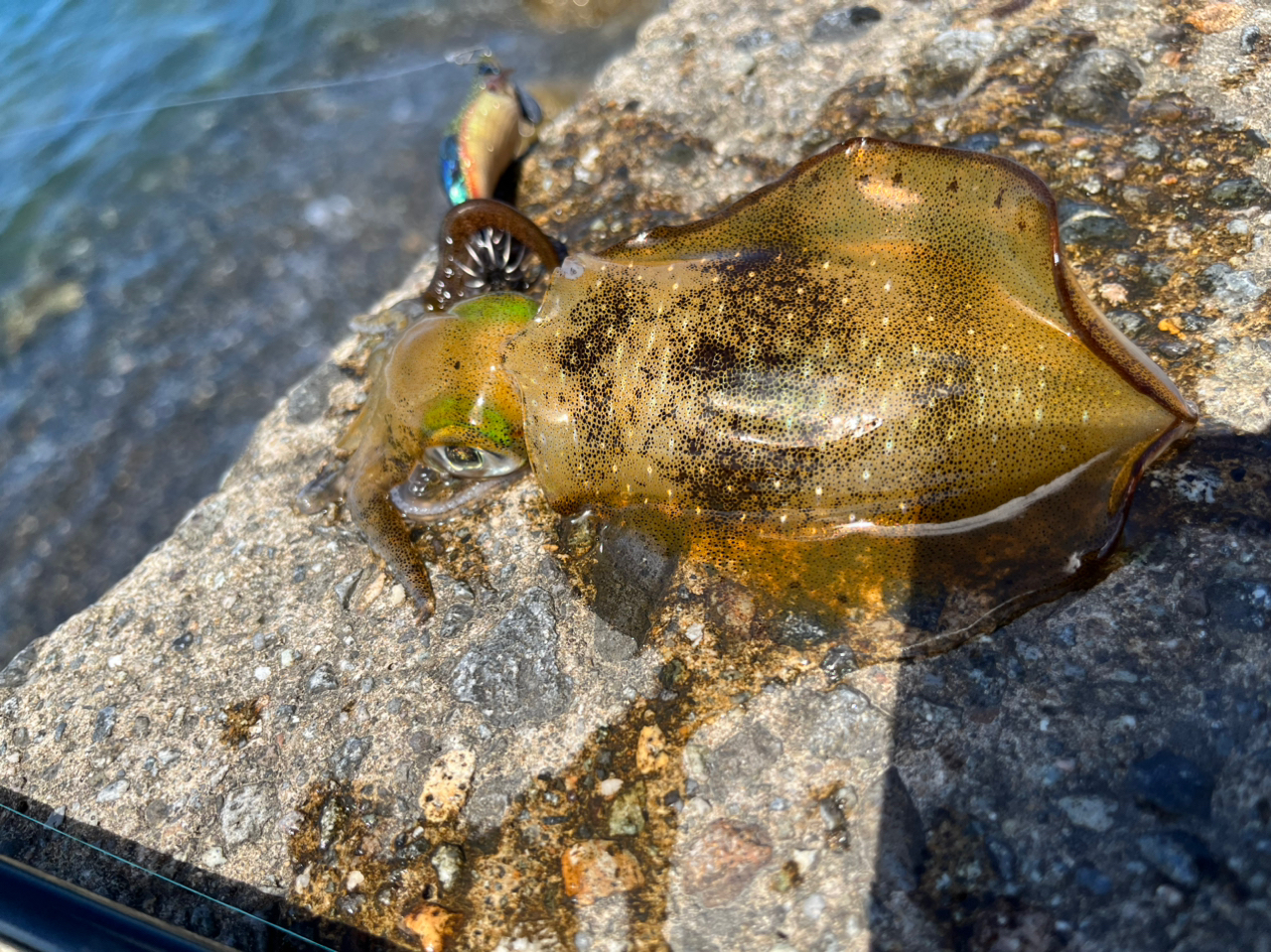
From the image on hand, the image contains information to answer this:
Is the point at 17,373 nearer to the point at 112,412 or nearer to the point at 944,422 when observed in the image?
the point at 112,412

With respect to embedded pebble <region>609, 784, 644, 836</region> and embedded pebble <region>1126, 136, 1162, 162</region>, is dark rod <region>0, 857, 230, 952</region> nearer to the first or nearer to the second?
embedded pebble <region>609, 784, 644, 836</region>

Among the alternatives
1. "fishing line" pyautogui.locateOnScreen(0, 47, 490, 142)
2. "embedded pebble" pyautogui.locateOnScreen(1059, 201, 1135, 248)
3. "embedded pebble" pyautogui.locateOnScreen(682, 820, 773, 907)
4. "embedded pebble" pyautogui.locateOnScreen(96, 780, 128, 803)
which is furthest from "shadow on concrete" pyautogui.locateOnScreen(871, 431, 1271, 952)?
"fishing line" pyautogui.locateOnScreen(0, 47, 490, 142)

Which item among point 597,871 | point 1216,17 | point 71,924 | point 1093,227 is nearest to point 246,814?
point 71,924

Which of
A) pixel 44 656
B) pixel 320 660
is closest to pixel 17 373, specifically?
pixel 44 656

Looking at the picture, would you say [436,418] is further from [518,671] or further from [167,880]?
[167,880]

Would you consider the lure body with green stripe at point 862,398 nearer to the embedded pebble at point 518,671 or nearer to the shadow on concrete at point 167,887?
the embedded pebble at point 518,671

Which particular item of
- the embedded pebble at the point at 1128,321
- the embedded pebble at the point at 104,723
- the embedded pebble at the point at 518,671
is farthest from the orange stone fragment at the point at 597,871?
the embedded pebble at the point at 1128,321
